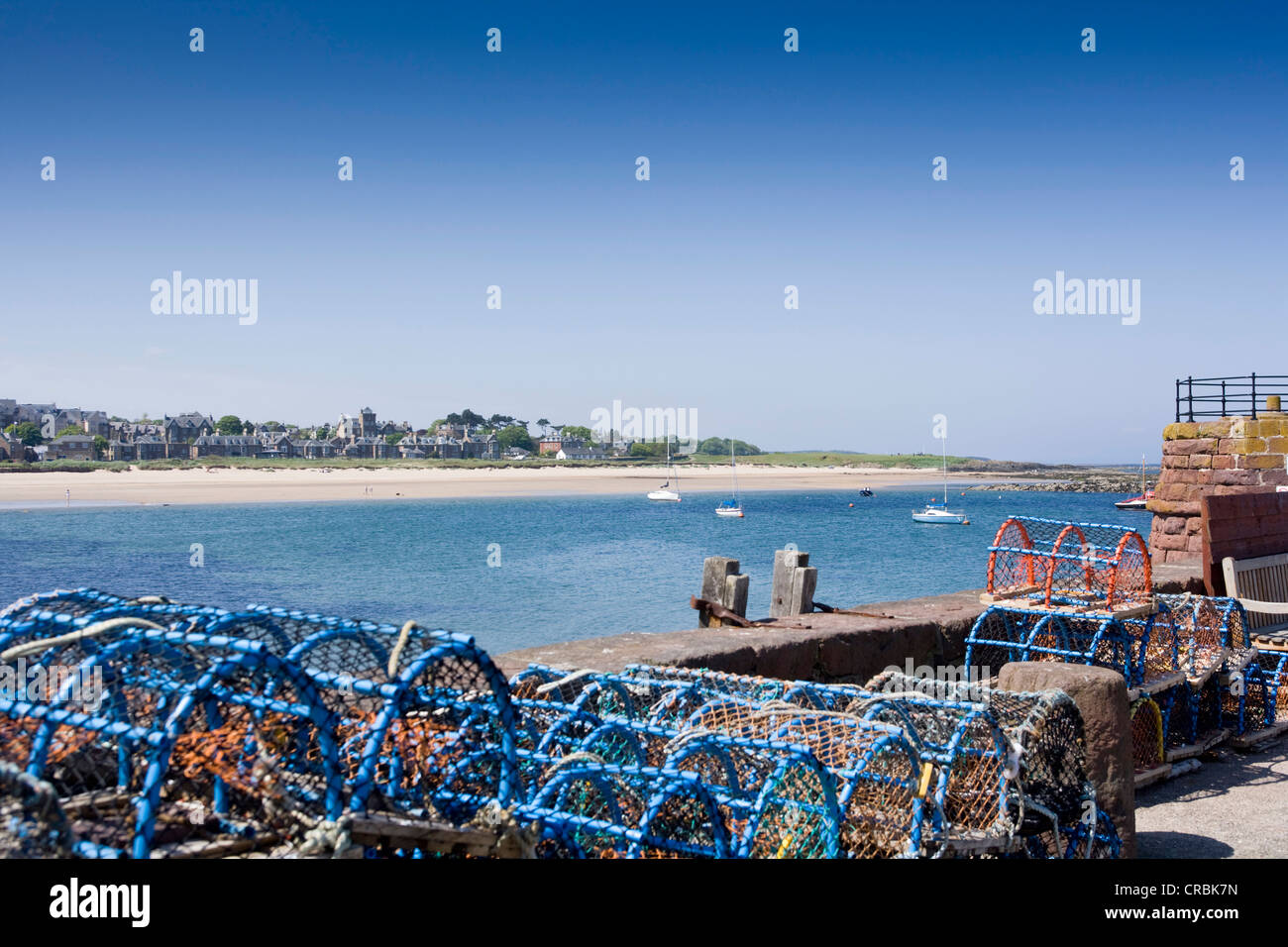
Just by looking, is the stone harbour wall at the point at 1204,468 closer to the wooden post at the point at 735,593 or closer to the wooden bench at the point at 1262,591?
the wooden bench at the point at 1262,591

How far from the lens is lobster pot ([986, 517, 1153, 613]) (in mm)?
6363

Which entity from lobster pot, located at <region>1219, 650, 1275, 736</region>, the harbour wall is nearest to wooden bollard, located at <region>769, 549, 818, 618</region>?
the harbour wall

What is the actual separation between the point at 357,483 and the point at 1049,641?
93.1 m

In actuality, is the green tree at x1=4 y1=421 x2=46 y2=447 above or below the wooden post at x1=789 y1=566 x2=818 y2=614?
above

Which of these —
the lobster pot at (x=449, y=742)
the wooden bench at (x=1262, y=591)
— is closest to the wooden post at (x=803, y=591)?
the wooden bench at (x=1262, y=591)

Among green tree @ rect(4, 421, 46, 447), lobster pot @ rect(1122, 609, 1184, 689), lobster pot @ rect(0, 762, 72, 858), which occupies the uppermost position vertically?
green tree @ rect(4, 421, 46, 447)

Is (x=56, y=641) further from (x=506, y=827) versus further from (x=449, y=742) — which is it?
(x=506, y=827)

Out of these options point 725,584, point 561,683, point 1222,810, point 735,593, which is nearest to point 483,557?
point 725,584

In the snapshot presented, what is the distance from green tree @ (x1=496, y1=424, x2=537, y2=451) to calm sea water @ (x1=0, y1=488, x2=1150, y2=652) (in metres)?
75.8

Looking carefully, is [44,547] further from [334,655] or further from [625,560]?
[334,655]

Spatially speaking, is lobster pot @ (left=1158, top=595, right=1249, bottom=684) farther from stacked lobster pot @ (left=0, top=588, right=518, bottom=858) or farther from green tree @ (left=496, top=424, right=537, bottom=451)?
green tree @ (left=496, top=424, right=537, bottom=451)

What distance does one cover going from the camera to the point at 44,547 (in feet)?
136
